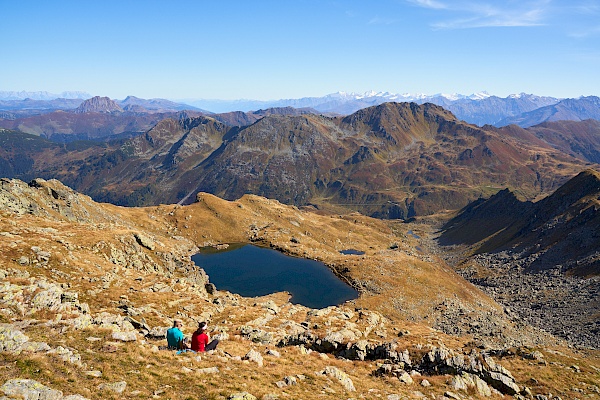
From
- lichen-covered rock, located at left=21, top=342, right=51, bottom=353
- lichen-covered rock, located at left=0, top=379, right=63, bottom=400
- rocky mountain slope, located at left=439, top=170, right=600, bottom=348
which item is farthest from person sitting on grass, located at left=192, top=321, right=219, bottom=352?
rocky mountain slope, located at left=439, top=170, right=600, bottom=348

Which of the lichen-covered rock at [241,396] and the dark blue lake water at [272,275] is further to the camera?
the dark blue lake water at [272,275]

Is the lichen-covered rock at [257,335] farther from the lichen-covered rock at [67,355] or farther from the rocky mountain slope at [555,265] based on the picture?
the rocky mountain slope at [555,265]

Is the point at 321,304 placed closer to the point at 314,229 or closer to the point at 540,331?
the point at 540,331

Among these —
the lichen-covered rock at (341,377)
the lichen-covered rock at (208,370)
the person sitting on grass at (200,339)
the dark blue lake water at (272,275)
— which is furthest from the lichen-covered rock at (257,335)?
the dark blue lake water at (272,275)

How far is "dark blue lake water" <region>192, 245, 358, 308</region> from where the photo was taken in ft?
335

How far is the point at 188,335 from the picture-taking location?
35000 mm

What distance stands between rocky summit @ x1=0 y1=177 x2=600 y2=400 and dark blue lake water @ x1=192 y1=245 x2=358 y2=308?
788cm

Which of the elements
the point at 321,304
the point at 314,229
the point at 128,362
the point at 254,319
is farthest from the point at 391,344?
the point at 314,229

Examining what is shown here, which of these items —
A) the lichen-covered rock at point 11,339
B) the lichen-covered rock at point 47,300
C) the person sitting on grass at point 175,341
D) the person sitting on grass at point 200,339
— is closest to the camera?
the lichen-covered rock at point 11,339

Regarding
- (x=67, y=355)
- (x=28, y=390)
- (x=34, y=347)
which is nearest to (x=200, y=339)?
(x=67, y=355)

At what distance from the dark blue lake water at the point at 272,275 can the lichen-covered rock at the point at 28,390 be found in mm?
82397

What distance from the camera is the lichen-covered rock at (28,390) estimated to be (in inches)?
619

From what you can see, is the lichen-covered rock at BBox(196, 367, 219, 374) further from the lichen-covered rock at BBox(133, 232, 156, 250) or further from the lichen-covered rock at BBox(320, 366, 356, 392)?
the lichen-covered rock at BBox(133, 232, 156, 250)

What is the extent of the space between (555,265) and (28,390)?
171 meters
